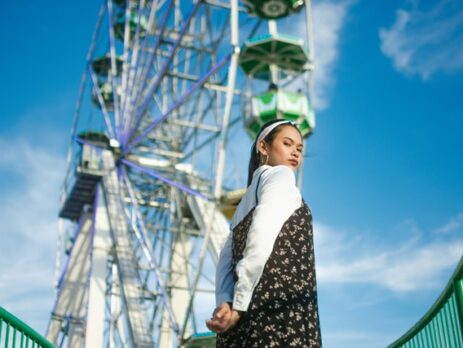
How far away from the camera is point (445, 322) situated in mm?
3529

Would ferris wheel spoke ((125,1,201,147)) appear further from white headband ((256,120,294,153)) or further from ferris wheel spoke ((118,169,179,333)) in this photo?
white headband ((256,120,294,153))

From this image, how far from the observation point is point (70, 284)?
21.9 m

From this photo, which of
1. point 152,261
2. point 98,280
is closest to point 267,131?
point 152,261

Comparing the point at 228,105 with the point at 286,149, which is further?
the point at 228,105

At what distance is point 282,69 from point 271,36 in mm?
1214

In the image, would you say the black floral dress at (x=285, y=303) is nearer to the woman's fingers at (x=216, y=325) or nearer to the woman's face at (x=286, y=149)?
the woman's fingers at (x=216, y=325)

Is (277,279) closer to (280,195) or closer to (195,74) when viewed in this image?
(280,195)

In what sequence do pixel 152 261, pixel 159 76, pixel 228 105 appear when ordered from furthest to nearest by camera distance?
pixel 159 76 < pixel 152 261 < pixel 228 105

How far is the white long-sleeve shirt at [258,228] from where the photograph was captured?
2531 millimetres

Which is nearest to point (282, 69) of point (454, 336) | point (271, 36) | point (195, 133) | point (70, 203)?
point (271, 36)

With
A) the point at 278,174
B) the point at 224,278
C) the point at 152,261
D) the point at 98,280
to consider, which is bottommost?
the point at 224,278

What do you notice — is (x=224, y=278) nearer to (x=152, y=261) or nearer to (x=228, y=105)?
(x=228, y=105)

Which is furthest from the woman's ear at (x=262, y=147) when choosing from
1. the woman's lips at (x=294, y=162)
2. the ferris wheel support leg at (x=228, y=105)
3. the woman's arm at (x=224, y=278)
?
the ferris wheel support leg at (x=228, y=105)

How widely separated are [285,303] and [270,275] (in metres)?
0.11
